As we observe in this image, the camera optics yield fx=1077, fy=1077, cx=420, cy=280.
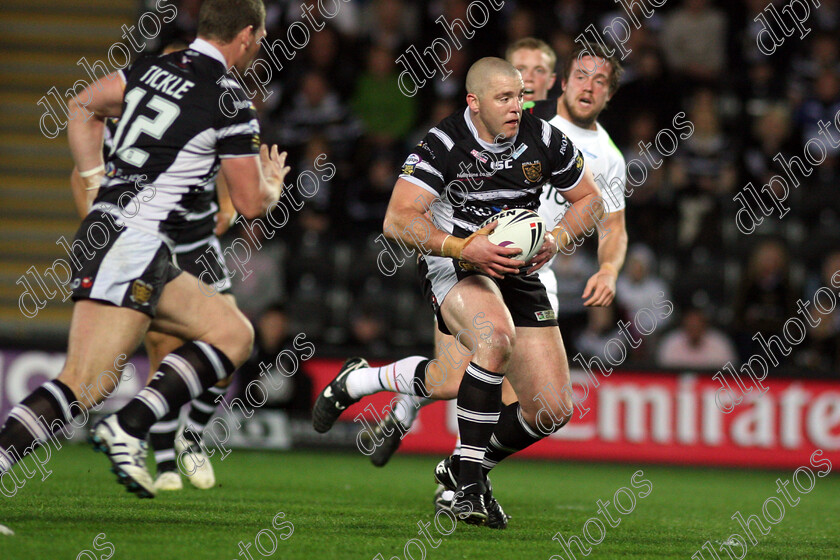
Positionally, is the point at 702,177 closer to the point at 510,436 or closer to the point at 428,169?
the point at 510,436

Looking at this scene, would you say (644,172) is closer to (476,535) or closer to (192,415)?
(192,415)

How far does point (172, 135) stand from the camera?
16.3ft

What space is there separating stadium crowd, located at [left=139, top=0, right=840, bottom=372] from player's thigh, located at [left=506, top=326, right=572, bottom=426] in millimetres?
5036

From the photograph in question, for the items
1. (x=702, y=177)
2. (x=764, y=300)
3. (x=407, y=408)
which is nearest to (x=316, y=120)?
(x=702, y=177)

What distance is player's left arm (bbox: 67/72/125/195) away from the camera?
519cm

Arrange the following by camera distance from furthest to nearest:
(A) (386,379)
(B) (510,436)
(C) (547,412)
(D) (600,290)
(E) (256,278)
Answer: (E) (256,278), (A) (386,379), (B) (510,436), (C) (547,412), (D) (600,290)

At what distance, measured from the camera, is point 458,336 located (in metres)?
5.38

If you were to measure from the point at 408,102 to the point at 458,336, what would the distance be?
7.68 m

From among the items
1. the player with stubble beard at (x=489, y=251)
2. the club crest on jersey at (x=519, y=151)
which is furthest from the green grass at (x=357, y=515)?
the club crest on jersey at (x=519, y=151)

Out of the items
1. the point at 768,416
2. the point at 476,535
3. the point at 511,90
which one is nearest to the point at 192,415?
the point at 476,535

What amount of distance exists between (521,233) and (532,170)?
0.50 metres

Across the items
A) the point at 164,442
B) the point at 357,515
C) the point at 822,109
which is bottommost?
the point at 164,442

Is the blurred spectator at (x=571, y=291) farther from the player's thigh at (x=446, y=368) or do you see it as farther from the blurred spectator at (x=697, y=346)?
the player's thigh at (x=446, y=368)

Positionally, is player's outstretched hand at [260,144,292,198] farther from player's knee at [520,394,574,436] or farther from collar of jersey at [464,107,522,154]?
player's knee at [520,394,574,436]
